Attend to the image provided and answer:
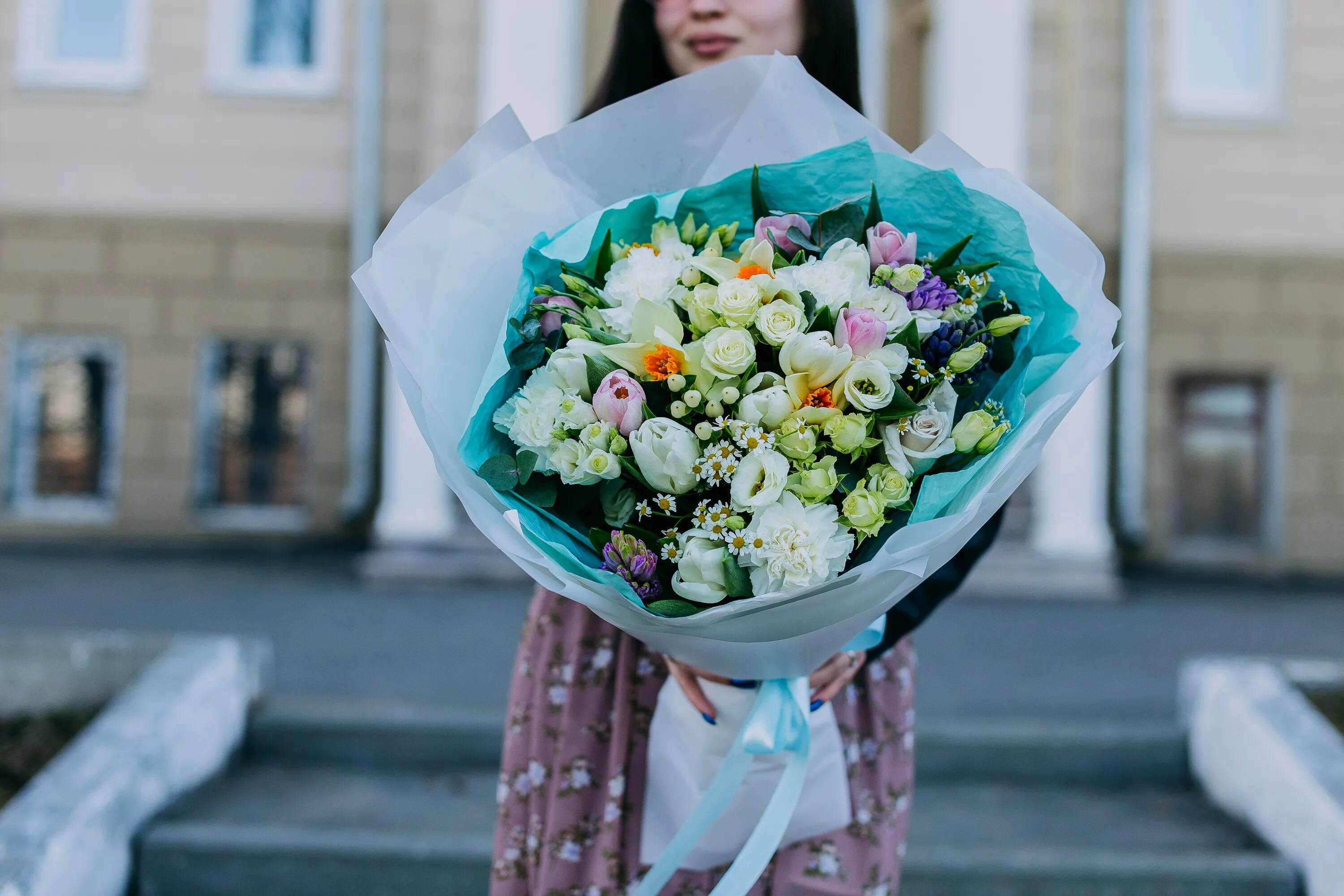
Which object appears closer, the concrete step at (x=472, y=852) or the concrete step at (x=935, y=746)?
the concrete step at (x=472, y=852)

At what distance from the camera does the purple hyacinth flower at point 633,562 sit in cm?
94

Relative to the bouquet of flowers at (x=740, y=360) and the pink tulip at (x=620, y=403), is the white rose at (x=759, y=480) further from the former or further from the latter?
the pink tulip at (x=620, y=403)

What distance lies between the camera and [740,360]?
0.95 meters

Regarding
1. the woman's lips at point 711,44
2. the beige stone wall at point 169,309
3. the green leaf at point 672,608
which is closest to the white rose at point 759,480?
the green leaf at point 672,608

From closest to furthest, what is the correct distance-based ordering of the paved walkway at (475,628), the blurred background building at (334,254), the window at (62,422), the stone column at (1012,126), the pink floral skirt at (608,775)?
the pink floral skirt at (608,775)
the paved walkway at (475,628)
the stone column at (1012,126)
the blurred background building at (334,254)
the window at (62,422)

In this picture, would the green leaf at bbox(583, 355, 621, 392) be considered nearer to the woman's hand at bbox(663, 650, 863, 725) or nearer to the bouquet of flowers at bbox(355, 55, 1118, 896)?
the bouquet of flowers at bbox(355, 55, 1118, 896)

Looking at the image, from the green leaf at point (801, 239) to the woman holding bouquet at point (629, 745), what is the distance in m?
0.36

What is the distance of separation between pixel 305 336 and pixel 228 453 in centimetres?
100

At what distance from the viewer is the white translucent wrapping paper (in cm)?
94

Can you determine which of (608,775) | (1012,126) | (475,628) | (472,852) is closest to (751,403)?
(608,775)

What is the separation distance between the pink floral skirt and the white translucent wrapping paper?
0.30 m

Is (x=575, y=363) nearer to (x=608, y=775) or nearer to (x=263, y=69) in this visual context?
(x=608, y=775)

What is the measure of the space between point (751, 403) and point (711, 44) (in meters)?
0.71

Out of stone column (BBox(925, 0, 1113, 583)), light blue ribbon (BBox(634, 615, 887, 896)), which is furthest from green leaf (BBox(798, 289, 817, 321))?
stone column (BBox(925, 0, 1113, 583))
